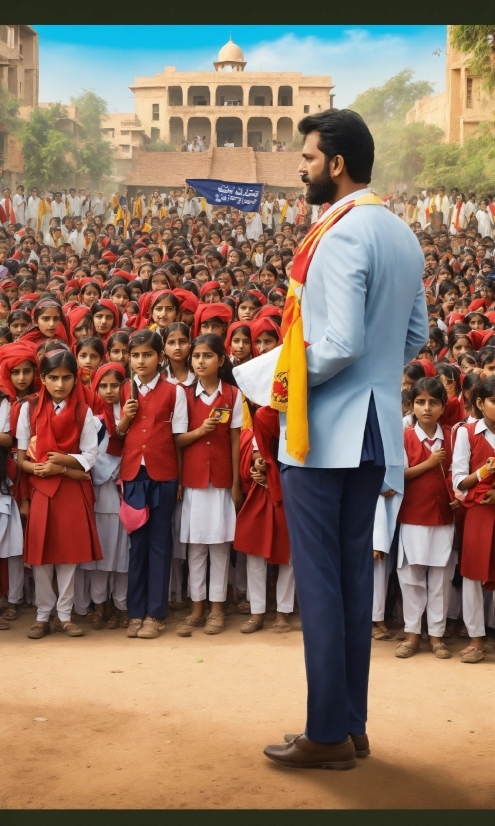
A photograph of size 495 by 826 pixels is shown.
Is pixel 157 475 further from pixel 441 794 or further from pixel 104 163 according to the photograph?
pixel 104 163

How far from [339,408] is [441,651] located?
1892mm

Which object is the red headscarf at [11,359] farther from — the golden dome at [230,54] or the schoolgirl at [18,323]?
the golden dome at [230,54]

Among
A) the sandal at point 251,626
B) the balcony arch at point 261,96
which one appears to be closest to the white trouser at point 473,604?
the sandal at point 251,626

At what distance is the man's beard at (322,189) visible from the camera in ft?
8.97

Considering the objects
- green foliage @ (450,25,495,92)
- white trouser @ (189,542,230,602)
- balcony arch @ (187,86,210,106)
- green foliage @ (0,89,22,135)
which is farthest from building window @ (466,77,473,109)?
white trouser @ (189,542,230,602)

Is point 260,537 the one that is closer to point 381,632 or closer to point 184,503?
point 184,503

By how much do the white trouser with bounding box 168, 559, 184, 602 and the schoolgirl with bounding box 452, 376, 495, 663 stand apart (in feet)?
4.75

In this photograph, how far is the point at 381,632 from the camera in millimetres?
4461

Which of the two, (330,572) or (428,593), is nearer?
(330,572)

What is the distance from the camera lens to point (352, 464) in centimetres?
262

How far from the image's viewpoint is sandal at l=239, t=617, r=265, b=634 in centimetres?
445

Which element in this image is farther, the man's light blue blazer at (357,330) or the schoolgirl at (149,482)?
the schoolgirl at (149,482)

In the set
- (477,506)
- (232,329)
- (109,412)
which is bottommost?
(477,506)

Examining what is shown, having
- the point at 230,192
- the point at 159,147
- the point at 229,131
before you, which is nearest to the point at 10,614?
the point at 230,192
